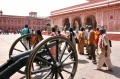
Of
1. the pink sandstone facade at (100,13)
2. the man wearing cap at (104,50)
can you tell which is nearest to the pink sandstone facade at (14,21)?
the pink sandstone facade at (100,13)

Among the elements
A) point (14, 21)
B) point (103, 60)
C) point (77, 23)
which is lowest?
point (103, 60)

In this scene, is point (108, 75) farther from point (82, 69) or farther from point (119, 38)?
point (119, 38)

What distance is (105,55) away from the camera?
4422 millimetres

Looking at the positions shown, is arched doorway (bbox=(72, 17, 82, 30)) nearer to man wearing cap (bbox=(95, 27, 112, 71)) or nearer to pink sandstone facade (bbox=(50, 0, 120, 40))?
pink sandstone facade (bbox=(50, 0, 120, 40))

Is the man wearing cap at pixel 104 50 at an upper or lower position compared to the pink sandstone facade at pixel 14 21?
lower

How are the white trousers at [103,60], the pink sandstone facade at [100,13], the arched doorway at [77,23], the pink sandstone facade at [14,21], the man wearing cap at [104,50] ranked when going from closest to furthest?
the man wearing cap at [104,50] < the white trousers at [103,60] < the pink sandstone facade at [100,13] < the arched doorway at [77,23] < the pink sandstone facade at [14,21]

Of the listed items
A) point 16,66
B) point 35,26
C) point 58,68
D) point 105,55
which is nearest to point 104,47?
point 105,55

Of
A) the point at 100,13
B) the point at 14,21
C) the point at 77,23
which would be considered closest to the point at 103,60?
the point at 100,13

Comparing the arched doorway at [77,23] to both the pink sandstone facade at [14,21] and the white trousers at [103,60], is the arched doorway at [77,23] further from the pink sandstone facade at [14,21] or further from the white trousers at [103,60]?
the pink sandstone facade at [14,21]

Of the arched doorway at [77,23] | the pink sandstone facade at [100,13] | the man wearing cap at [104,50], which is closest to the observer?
the man wearing cap at [104,50]

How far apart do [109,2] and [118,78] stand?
2005 cm

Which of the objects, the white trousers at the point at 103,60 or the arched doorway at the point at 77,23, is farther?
the arched doorway at the point at 77,23

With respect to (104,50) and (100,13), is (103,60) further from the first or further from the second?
(100,13)

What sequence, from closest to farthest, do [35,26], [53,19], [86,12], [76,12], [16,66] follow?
[16,66] → [86,12] → [76,12] → [53,19] → [35,26]
